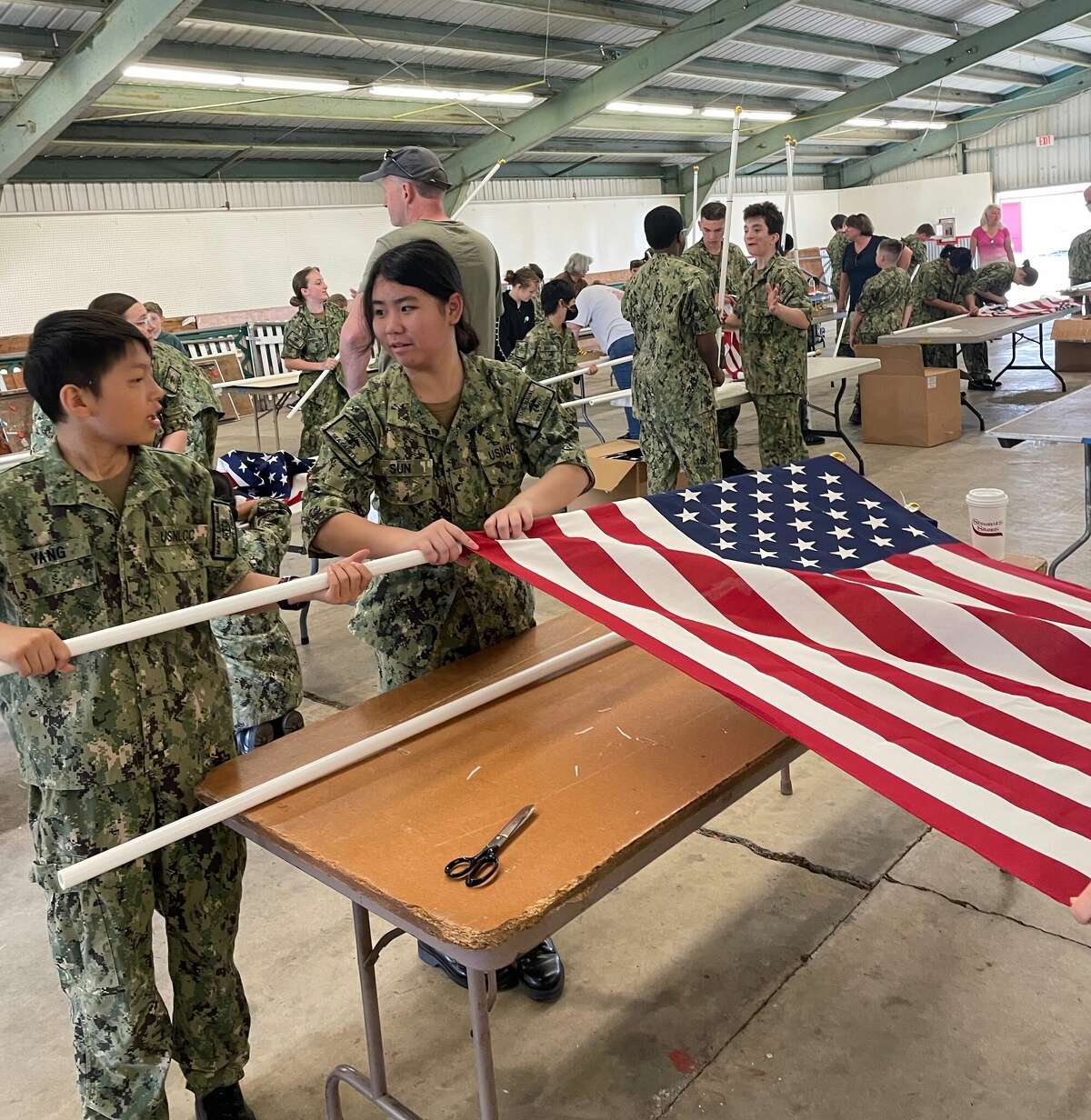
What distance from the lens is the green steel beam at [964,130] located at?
20.1 m

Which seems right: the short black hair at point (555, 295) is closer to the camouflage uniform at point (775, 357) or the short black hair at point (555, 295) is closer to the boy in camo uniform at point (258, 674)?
the camouflage uniform at point (775, 357)

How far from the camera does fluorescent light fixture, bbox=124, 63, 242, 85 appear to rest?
9141 millimetres

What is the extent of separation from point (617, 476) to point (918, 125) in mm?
19121

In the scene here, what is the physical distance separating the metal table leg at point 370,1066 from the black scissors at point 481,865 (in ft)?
1.54

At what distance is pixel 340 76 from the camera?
10.6 meters

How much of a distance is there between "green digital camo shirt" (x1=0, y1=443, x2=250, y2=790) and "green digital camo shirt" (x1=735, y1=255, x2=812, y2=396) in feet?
16.0

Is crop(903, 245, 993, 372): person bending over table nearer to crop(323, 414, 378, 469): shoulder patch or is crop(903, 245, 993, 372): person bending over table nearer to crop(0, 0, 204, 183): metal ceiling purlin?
crop(0, 0, 204, 183): metal ceiling purlin

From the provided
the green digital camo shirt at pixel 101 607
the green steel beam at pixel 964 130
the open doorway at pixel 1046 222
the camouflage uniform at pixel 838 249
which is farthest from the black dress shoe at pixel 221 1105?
the open doorway at pixel 1046 222

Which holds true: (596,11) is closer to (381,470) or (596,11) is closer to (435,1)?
(435,1)

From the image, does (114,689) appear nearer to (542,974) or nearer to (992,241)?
(542,974)

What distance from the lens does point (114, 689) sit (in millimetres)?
1620

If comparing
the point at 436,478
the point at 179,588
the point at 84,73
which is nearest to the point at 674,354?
the point at 436,478

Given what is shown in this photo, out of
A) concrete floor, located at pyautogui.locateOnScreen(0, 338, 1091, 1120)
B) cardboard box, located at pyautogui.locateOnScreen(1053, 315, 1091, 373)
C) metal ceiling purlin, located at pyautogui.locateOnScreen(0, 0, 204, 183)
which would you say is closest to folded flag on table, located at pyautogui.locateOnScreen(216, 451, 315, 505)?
concrete floor, located at pyautogui.locateOnScreen(0, 338, 1091, 1120)

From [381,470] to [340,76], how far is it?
9.95 metres
